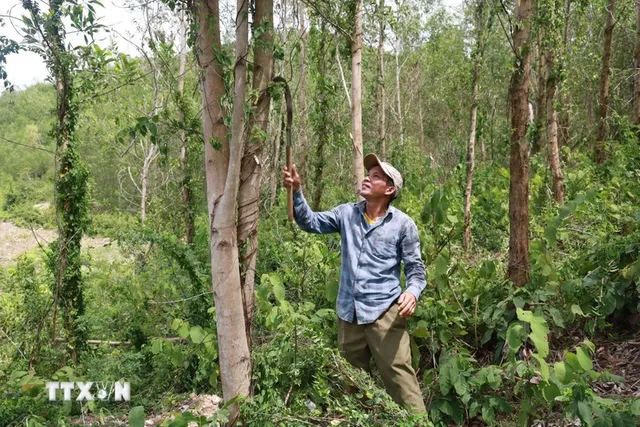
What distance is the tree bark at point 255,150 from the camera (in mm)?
2541

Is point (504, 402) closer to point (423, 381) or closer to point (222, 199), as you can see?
point (423, 381)

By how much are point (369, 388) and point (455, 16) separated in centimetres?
2197

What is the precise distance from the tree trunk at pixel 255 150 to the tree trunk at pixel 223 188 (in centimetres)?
10

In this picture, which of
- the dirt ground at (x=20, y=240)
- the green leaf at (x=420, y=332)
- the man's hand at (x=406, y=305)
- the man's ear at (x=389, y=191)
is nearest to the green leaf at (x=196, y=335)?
the man's hand at (x=406, y=305)

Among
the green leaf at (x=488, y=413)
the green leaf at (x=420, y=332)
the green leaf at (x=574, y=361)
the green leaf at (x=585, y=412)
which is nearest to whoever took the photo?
the green leaf at (x=585, y=412)

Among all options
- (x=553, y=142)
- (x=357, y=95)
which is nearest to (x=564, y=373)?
(x=357, y=95)

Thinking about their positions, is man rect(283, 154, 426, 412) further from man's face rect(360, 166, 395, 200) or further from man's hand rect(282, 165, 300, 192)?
man's hand rect(282, 165, 300, 192)

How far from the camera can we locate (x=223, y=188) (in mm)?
2523

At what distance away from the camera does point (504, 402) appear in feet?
10.9

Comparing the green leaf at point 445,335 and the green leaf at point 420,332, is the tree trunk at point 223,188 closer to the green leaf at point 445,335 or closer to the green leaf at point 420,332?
the green leaf at point 420,332

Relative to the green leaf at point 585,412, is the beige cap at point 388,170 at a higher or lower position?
higher

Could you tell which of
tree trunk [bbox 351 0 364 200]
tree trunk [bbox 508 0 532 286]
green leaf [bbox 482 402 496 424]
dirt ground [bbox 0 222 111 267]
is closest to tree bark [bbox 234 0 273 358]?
green leaf [bbox 482 402 496 424]

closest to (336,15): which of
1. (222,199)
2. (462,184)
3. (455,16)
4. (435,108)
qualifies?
(222,199)

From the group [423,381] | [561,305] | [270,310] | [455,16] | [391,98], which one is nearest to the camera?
[270,310]
